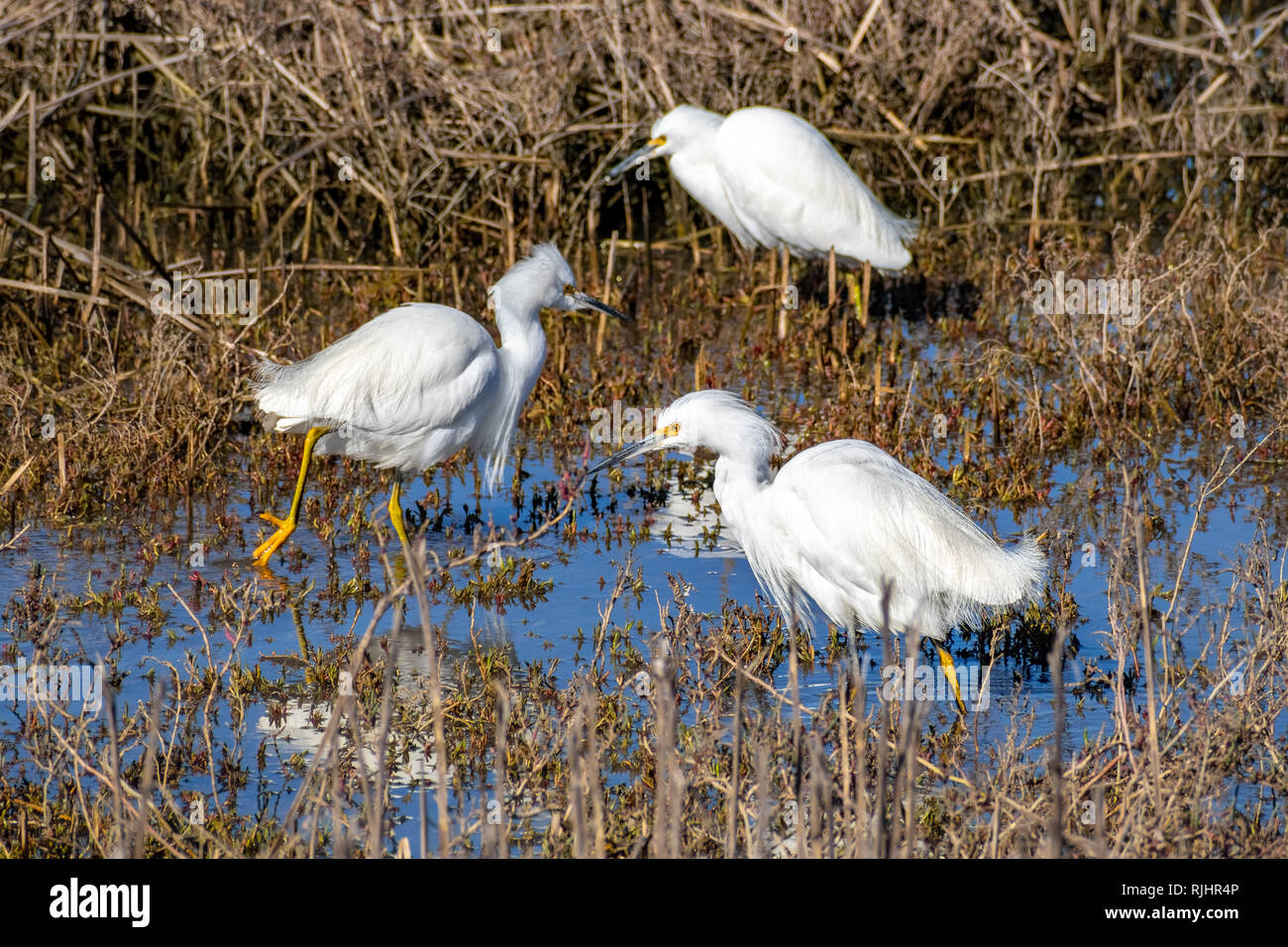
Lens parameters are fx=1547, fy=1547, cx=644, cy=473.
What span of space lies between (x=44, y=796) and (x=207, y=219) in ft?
27.2

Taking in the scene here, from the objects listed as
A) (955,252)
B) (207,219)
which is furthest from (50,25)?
(955,252)

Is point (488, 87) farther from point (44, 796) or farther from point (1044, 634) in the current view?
point (44, 796)

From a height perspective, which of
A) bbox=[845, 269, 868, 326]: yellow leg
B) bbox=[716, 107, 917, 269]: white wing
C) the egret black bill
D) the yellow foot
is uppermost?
the egret black bill

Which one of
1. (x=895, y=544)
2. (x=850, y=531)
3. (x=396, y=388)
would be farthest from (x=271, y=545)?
(x=895, y=544)

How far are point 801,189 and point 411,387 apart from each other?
12.7 ft

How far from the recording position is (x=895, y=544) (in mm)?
4812

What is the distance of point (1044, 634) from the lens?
17.0 ft

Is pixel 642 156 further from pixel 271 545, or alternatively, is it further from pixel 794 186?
pixel 271 545

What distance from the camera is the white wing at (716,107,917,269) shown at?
9.21 metres

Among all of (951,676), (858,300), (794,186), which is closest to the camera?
(951,676)

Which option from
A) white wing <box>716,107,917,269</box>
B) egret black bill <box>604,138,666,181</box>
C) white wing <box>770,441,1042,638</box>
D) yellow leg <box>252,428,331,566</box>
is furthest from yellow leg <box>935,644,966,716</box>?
egret black bill <box>604,138,666,181</box>

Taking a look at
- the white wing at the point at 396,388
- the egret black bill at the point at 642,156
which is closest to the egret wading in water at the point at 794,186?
the egret black bill at the point at 642,156

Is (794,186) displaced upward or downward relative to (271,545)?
upward

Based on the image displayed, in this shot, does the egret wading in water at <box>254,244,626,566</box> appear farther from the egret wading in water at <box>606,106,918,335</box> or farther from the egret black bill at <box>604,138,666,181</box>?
the egret black bill at <box>604,138,666,181</box>
